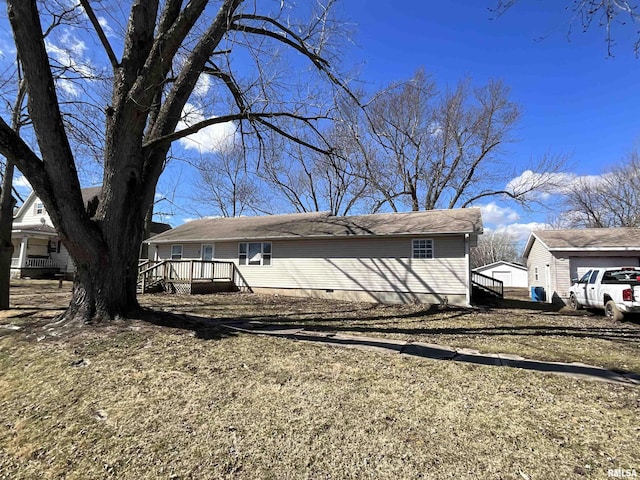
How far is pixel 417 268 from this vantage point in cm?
1431

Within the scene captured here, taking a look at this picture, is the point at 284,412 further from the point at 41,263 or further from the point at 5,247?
the point at 41,263

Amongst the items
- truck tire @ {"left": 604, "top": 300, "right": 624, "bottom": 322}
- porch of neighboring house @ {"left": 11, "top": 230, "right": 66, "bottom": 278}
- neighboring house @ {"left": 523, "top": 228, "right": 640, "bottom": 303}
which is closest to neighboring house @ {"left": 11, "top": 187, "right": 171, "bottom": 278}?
porch of neighboring house @ {"left": 11, "top": 230, "right": 66, "bottom": 278}

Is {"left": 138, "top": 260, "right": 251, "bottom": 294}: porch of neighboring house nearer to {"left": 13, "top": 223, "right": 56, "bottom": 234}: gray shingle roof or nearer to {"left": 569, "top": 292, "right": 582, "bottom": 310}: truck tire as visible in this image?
{"left": 13, "top": 223, "right": 56, "bottom": 234}: gray shingle roof

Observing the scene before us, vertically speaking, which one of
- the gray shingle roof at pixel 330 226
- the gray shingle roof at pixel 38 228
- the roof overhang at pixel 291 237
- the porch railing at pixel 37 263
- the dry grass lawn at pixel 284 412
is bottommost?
the dry grass lawn at pixel 284 412

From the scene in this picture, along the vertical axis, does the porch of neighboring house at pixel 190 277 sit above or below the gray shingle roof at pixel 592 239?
below

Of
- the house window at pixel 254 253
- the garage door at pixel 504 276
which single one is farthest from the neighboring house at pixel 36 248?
the garage door at pixel 504 276

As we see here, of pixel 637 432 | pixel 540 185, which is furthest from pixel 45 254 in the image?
pixel 540 185

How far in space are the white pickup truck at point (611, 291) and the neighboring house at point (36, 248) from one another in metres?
25.7

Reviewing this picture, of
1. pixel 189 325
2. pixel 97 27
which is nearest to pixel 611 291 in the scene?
pixel 189 325

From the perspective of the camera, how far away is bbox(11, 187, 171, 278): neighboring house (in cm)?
2300

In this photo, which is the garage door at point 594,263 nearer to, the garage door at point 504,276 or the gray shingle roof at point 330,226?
the gray shingle roof at point 330,226

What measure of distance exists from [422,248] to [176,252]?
535 inches

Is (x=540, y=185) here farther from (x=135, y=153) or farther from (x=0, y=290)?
(x=0, y=290)

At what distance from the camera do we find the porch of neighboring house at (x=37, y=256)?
2297cm
